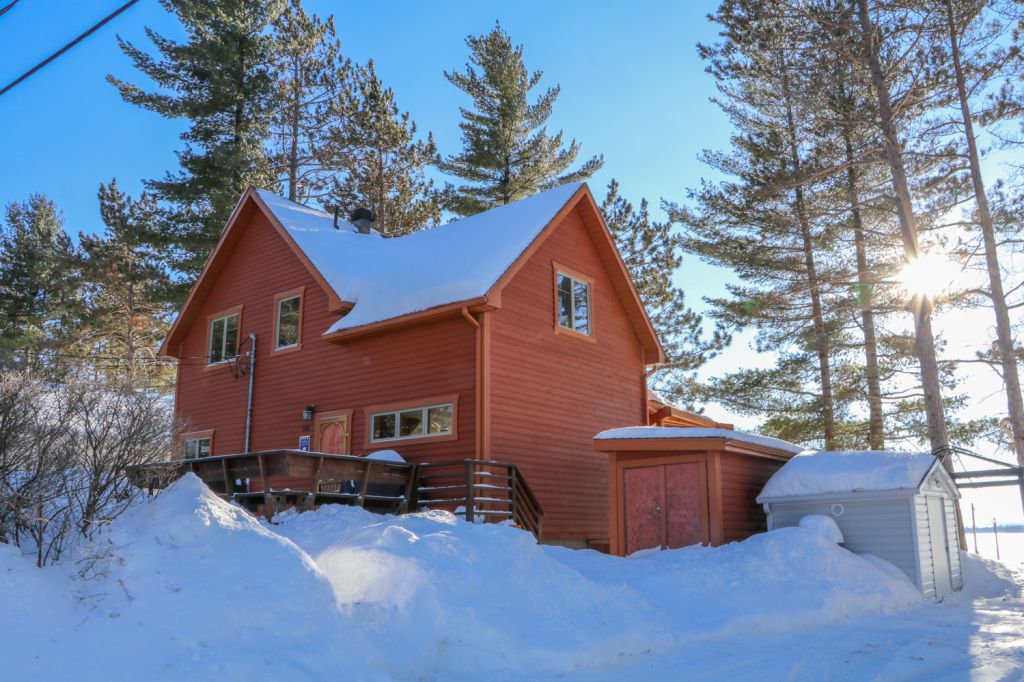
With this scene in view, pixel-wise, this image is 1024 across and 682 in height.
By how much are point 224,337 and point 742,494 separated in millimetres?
12669

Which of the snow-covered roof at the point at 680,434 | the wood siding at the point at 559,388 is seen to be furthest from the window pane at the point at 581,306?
the snow-covered roof at the point at 680,434

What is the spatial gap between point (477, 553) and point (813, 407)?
59.2ft

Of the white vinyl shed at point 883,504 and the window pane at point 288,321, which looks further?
the window pane at point 288,321

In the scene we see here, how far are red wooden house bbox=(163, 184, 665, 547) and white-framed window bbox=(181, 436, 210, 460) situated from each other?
0.07m

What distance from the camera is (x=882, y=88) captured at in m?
18.0

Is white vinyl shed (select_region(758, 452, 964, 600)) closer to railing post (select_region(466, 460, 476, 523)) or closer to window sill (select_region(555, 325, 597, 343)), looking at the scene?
window sill (select_region(555, 325, 597, 343))

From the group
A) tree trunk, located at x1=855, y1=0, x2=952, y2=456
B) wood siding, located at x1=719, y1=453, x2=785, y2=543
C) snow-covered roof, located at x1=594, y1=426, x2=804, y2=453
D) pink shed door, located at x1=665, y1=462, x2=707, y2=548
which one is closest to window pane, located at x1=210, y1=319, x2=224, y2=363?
snow-covered roof, located at x1=594, y1=426, x2=804, y2=453

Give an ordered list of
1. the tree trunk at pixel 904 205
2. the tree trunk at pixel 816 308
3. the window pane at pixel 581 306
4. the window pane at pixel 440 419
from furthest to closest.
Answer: the tree trunk at pixel 816 308 → the window pane at pixel 581 306 → the tree trunk at pixel 904 205 → the window pane at pixel 440 419

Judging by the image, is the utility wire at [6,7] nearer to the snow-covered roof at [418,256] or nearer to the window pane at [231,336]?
the snow-covered roof at [418,256]

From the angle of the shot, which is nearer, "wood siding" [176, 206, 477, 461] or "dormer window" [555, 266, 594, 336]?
"wood siding" [176, 206, 477, 461]

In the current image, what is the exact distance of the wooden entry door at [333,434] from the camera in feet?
53.2

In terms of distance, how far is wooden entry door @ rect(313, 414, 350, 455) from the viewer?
1622cm

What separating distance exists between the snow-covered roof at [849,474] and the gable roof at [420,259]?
5.79 meters

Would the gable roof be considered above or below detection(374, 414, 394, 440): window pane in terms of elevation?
above
